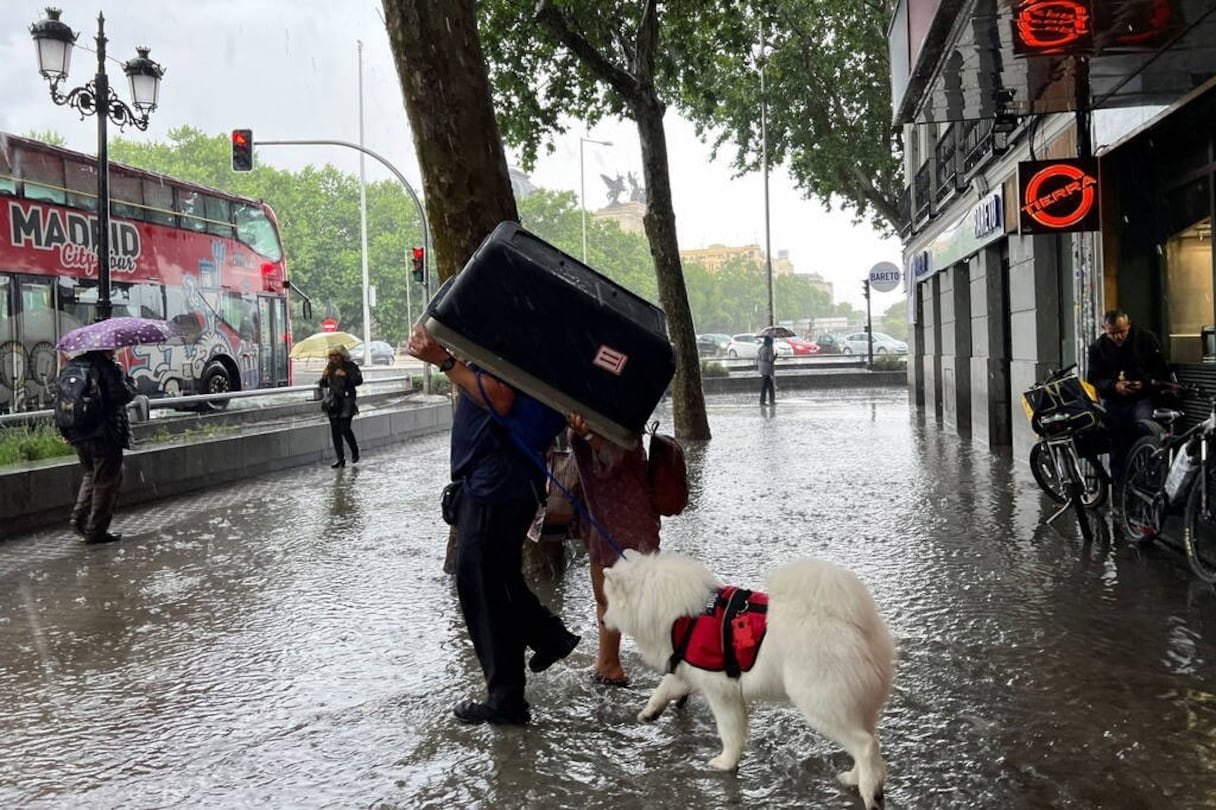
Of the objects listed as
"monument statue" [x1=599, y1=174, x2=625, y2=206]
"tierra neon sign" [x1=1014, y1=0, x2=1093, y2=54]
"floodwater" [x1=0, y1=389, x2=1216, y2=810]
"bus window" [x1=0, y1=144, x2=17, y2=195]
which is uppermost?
"monument statue" [x1=599, y1=174, x2=625, y2=206]

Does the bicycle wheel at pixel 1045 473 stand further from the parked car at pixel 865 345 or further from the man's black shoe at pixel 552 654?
the parked car at pixel 865 345

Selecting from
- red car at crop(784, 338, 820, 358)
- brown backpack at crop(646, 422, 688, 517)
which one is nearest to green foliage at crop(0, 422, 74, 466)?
brown backpack at crop(646, 422, 688, 517)

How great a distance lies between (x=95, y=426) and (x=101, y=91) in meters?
7.00

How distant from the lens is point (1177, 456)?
23.3 feet

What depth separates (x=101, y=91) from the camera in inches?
569

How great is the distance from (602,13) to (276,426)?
8.83 m

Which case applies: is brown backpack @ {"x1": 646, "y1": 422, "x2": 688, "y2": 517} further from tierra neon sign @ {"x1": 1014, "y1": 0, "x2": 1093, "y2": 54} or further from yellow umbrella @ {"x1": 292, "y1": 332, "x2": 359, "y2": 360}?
yellow umbrella @ {"x1": 292, "y1": 332, "x2": 359, "y2": 360}

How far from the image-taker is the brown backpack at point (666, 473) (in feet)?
16.3

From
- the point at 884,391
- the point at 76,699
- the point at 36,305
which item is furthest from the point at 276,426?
the point at 884,391

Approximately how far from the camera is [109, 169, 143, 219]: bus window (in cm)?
1780

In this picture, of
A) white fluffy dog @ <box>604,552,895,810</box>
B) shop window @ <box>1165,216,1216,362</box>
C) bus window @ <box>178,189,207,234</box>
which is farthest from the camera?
A: bus window @ <box>178,189,207,234</box>

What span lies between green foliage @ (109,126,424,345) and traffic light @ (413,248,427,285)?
39.9m

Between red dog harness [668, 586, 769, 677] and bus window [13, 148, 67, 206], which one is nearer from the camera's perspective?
red dog harness [668, 586, 769, 677]

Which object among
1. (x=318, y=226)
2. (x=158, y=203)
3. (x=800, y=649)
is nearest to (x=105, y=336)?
(x=800, y=649)
